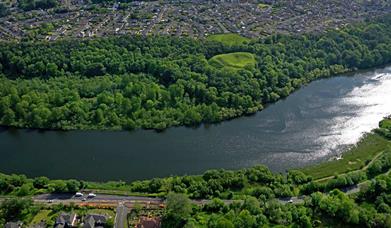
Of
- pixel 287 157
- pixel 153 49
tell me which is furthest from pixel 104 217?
pixel 153 49

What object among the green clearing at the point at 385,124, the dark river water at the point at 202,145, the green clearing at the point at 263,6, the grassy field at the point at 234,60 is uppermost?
the green clearing at the point at 263,6

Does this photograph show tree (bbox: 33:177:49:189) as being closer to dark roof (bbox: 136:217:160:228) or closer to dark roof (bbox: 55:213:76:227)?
dark roof (bbox: 55:213:76:227)

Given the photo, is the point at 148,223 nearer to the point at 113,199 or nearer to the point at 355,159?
the point at 113,199

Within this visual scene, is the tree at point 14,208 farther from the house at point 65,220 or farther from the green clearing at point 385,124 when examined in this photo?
the green clearing at point 385,124

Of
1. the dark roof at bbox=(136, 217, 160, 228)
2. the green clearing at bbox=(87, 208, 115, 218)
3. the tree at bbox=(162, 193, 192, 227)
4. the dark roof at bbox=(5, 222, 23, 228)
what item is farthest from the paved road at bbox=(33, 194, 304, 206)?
the dark roof at bbox=(5, 222, 23, 228)

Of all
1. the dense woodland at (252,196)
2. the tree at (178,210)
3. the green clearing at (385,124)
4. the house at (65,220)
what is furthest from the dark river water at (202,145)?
the tree at (178,210)
